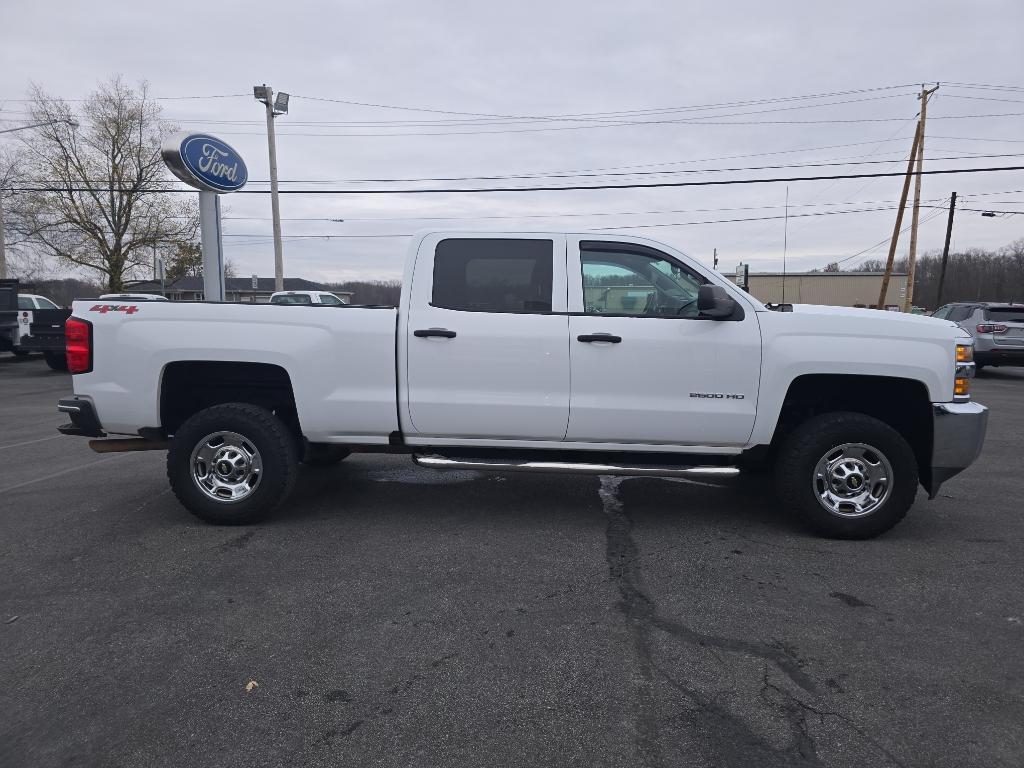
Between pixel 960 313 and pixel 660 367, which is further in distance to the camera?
pixel 960 313

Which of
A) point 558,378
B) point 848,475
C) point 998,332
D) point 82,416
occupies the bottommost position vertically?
point 848,475

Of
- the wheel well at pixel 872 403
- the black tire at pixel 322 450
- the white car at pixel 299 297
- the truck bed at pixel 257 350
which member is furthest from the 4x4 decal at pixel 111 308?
the white car at pixel 299 297

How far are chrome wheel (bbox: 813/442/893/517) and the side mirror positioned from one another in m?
1.20

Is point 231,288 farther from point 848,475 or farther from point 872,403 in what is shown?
point 848,475

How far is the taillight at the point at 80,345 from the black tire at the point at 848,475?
4.85 m

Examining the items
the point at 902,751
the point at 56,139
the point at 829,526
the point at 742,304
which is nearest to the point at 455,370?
the point at 742,304

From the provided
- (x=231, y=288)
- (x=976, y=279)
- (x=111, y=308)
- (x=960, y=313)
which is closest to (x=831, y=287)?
(x=976, y=279)

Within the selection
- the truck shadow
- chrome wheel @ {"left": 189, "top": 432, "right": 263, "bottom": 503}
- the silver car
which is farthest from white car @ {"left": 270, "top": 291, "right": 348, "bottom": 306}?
the silver car

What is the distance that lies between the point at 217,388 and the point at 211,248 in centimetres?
486

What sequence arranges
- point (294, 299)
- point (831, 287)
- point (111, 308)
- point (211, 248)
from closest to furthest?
point (111, 308), point (211, 248), point (294, 299), point (831, 287)

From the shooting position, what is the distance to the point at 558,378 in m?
4.55

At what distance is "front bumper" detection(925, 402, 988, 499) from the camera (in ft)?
14.2

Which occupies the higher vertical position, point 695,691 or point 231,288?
point 231,288

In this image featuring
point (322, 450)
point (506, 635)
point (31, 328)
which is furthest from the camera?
point (31, 328)
